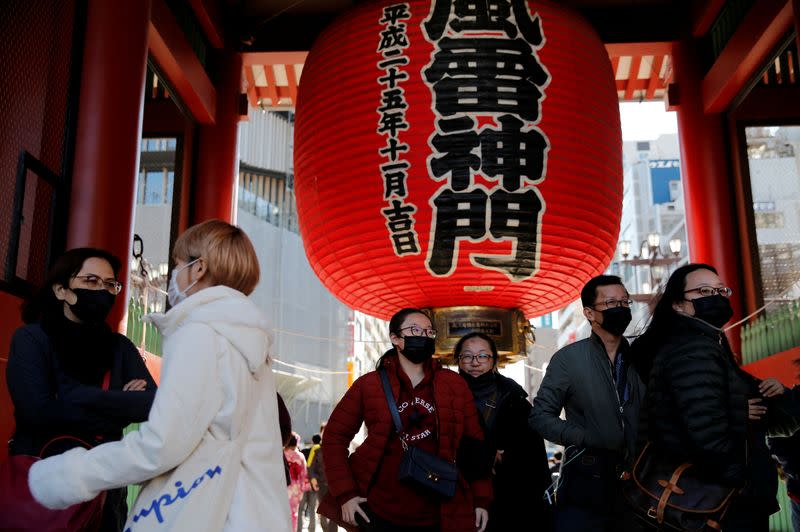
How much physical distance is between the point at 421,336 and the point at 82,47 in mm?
2784

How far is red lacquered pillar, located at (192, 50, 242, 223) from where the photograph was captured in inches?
280

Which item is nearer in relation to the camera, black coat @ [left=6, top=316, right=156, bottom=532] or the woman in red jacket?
black coat @ [left=6, top=316, right=156, bottom=532]

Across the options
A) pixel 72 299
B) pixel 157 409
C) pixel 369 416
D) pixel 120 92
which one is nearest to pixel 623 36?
pixel 120 92

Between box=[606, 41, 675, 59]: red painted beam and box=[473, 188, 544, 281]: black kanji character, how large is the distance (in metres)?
3.41

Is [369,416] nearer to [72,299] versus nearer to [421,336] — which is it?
[421,336]

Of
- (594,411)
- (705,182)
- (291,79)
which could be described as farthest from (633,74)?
(594,411)

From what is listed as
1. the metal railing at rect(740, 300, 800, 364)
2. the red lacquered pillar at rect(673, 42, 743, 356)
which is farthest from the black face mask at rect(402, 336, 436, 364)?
the metal railing at rect(740, 300, 800, 364)

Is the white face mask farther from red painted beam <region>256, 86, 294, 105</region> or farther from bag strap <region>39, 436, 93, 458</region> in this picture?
red painted beam <region>256, 86, 294, 105</region>

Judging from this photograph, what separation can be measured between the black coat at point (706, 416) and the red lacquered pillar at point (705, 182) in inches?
195

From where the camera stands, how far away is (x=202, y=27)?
7016 mm

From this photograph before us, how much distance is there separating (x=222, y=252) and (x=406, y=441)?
1608 millimetres

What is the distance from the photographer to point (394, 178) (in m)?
4.50

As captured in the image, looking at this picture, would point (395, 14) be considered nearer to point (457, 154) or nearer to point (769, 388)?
point (457, 154)

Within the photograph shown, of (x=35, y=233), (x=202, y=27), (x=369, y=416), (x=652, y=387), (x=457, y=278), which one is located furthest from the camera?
(x=202, y=27)
